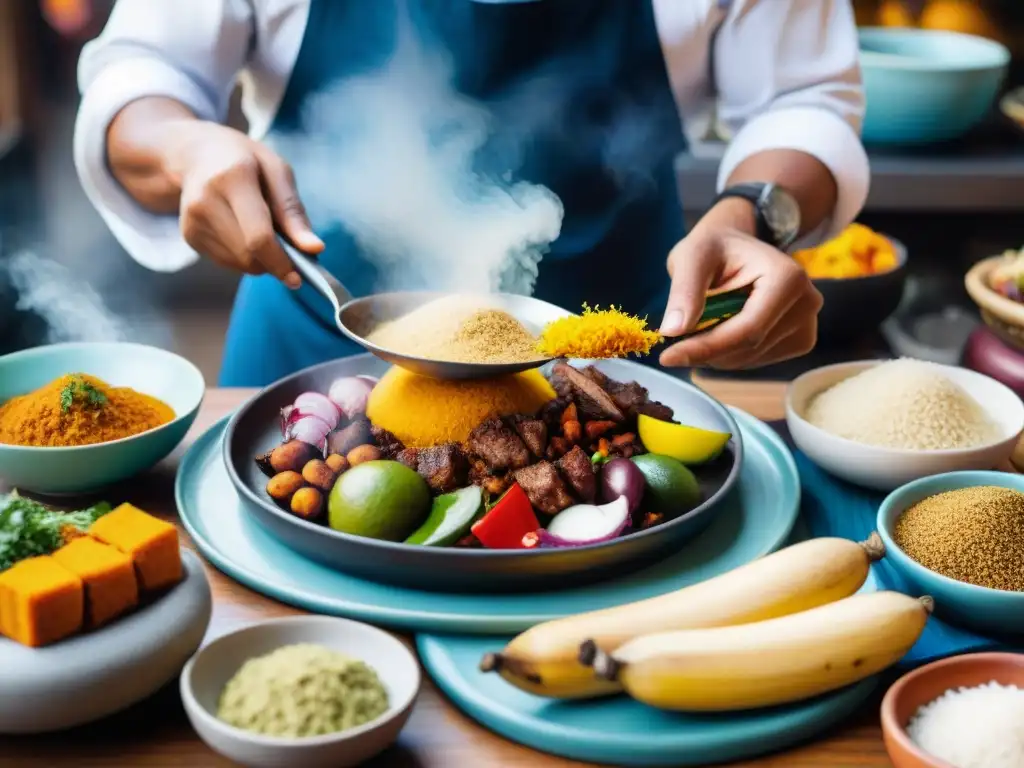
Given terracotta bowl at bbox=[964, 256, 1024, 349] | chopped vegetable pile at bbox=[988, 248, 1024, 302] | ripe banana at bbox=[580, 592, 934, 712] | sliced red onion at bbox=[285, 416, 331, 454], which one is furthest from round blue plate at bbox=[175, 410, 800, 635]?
chopped vegetable pile at bbox=[988, 248, 1024, 302]

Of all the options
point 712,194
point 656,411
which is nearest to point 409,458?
point 656,411

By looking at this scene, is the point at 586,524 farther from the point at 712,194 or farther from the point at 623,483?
the point at 712,194

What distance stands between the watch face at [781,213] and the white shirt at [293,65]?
0.53 ft

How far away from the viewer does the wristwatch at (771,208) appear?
2.11m

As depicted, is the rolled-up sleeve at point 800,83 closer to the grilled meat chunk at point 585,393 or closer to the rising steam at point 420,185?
the rising steam at point 420,185

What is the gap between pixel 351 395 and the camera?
1811 millimetres

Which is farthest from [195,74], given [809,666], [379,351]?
[809,666]

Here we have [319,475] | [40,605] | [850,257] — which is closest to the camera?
[40,605]

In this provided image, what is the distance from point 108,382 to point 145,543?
836 millimetres

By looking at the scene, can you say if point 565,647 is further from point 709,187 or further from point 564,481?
point 709,187

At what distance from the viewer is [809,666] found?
115 centimetres

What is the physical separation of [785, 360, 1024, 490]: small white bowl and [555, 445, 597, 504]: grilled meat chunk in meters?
0.43

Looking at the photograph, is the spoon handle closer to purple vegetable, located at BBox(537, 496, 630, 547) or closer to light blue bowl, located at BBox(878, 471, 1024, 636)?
purple vegetable, located at BBox(537, 496, 630, 547)

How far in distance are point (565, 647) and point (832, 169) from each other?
146 centimetres
